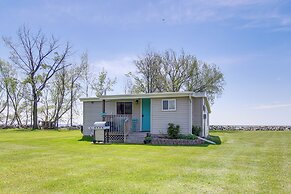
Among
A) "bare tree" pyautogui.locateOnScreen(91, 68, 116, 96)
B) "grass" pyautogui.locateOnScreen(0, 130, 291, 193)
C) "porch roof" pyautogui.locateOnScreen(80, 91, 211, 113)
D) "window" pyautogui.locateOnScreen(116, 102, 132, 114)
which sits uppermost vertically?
"bare tree" pyautogui.locateOnScreen(91, 68, 116, 96)

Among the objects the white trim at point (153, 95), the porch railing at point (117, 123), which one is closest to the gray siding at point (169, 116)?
the white trim at point (153, 95)

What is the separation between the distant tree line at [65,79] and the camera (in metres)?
34.3

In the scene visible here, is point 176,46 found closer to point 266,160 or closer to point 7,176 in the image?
point 266,160

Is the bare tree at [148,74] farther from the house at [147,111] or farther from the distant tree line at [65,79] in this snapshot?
the house at [147,111]

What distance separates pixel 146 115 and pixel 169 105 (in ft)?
6.47

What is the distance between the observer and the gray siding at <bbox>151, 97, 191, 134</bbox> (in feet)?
53.7

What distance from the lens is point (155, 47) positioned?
3566cm

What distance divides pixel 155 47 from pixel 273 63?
18.0 meters

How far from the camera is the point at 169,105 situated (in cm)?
1677

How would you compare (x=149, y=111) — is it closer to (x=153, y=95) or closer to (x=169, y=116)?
(x=153, y=95)

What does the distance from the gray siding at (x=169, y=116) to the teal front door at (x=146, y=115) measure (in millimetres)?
1029

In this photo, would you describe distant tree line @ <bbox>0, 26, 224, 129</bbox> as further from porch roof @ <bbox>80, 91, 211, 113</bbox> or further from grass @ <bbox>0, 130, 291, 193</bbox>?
grass @ <bbox>0, 130, 291, 193</bbox>

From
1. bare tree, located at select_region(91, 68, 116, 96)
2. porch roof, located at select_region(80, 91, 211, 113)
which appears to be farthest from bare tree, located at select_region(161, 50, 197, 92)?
porch roof, located at select_region(80, 91, 211, 113)

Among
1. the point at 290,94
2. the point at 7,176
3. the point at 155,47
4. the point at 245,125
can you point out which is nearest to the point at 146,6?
the point at 7,176
